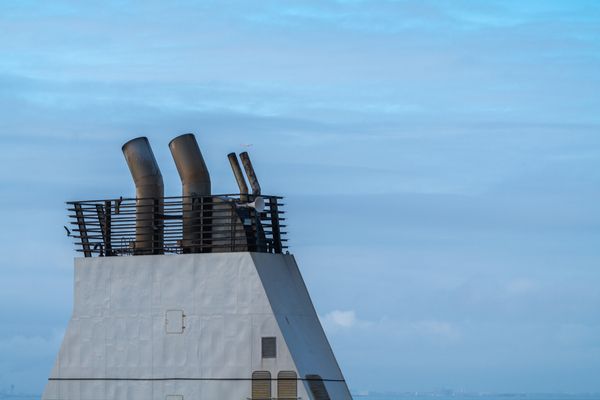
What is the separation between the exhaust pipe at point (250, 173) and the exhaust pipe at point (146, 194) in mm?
2230

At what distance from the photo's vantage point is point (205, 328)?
3472 cm

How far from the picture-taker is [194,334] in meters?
34.8

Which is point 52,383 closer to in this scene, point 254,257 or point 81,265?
point 81,265

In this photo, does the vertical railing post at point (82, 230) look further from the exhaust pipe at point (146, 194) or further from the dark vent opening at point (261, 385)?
the dark vent opening at point (261, 385)

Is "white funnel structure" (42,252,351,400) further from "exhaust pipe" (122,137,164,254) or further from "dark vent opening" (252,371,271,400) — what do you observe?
"exhaust pipe" (122,137,164,254)

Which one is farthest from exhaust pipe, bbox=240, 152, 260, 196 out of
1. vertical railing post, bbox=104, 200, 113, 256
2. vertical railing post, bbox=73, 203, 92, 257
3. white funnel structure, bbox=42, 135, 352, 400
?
vertical railing post, bbox=73, 203, 92, 257

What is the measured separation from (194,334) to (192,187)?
12.9 ft

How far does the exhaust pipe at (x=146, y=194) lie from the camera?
3653 centimetres

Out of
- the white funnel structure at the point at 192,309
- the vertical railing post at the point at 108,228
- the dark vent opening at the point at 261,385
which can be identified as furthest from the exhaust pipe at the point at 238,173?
the dark vent opening at the point at 261,385

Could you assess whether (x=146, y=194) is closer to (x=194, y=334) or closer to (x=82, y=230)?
Result: (x=82, y=230)

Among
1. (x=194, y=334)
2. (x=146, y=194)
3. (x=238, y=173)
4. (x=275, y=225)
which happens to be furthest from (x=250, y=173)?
(x=194, y=334)

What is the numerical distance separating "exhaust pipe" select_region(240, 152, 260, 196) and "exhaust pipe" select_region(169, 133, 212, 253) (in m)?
1.14

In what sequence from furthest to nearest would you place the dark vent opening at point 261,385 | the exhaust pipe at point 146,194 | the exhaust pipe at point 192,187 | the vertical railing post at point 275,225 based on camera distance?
the vertical railing post at point 275,225
the exhaust pipe at point 146,194
the exhaust pipe at point 192,187
the dark vent opening at point 261,385

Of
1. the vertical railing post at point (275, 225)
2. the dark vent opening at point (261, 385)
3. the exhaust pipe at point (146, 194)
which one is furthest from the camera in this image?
the vertical railing post at point (275, 225)
